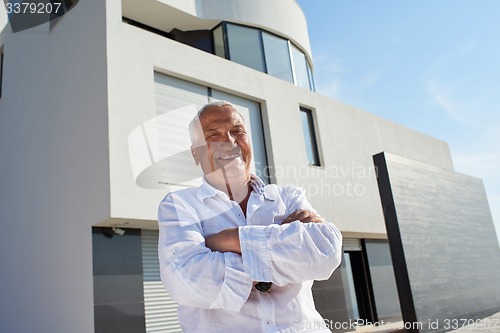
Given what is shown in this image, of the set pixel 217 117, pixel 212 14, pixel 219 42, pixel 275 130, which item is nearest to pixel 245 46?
pixel 219 42

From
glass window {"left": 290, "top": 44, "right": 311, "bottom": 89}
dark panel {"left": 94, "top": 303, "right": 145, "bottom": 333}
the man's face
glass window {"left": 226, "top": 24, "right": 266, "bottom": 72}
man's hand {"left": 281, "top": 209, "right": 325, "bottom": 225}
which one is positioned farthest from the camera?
glass window {"left": 290, "top": 44, "right": 311, "bottom": 89}

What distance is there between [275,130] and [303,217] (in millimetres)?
7859

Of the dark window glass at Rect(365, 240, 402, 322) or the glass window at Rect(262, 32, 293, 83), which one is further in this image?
the dark window glass at Rect(365, 240, 402, 322)

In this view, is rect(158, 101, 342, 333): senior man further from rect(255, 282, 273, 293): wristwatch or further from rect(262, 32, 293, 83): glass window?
rect(262, 32, 293, 83): glass window

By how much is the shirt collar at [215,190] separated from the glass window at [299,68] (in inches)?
376

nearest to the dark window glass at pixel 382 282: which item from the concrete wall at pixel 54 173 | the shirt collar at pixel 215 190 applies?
the concrete wall at pixel 54 173

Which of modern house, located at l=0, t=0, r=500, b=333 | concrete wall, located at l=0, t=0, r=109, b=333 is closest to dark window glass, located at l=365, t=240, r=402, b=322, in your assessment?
modern house, located at l=0, t=0, r=500, b=333

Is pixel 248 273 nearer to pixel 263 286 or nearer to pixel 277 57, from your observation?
pixel 263 286

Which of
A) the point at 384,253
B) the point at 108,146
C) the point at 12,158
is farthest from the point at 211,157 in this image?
the point at 384,253

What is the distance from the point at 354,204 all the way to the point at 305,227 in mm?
9647

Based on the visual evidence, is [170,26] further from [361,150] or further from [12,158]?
[361,150]

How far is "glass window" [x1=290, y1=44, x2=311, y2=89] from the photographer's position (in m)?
11.2

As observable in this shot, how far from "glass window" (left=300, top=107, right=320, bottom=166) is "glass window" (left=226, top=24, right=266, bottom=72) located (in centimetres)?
151

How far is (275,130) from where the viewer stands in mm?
9344
